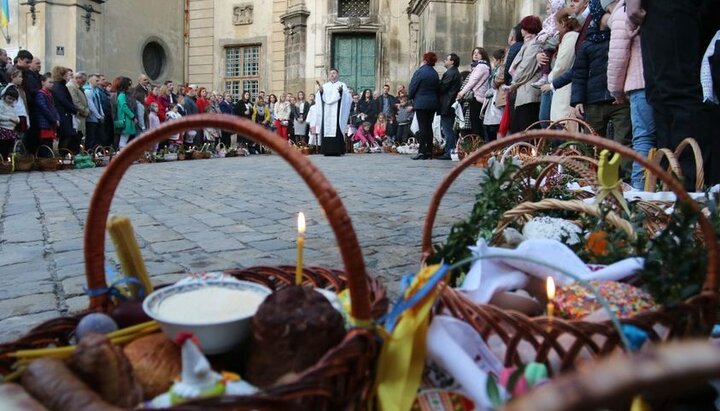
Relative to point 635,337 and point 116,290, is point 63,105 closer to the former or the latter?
point 116,290

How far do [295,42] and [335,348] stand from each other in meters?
23.7

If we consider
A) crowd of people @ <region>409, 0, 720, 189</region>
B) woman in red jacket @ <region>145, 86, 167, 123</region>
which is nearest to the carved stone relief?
woman in red jacket @ <region>145, 86, 167, 123</region>

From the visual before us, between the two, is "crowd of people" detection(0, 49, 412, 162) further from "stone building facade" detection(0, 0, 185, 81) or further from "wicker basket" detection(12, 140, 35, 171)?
"stone building facade" detection(0, 0, 185, 81)

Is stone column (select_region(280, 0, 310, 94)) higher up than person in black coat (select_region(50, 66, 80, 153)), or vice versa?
stone column (select_region(280, 0, 310, 94))

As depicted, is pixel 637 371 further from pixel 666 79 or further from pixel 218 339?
pixel 666 79

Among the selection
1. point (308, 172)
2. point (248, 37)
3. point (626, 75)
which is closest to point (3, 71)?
point (626, 75)

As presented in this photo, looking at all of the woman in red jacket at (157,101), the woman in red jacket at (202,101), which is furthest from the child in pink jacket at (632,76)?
the woman in red jacket at (202,101)

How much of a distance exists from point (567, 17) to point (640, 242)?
16.9 feet

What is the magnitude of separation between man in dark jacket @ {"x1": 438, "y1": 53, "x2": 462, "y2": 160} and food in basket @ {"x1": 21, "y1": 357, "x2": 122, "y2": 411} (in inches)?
448

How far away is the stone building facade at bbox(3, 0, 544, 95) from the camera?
64.4ft

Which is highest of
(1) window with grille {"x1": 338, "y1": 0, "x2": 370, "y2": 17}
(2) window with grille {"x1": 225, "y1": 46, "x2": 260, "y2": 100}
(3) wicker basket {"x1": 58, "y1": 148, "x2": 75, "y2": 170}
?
(1) window with grille {"x1": 338, "y1": 0, "x2": 370, "y2": 17}

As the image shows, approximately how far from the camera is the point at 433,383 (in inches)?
50.8

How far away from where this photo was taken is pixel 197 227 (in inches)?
175

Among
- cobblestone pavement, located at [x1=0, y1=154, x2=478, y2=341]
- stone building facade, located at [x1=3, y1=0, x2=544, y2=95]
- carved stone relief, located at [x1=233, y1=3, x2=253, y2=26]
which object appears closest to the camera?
cobblestone pavement, located at [x1=0, y1=154, x2=478, y2=341]
